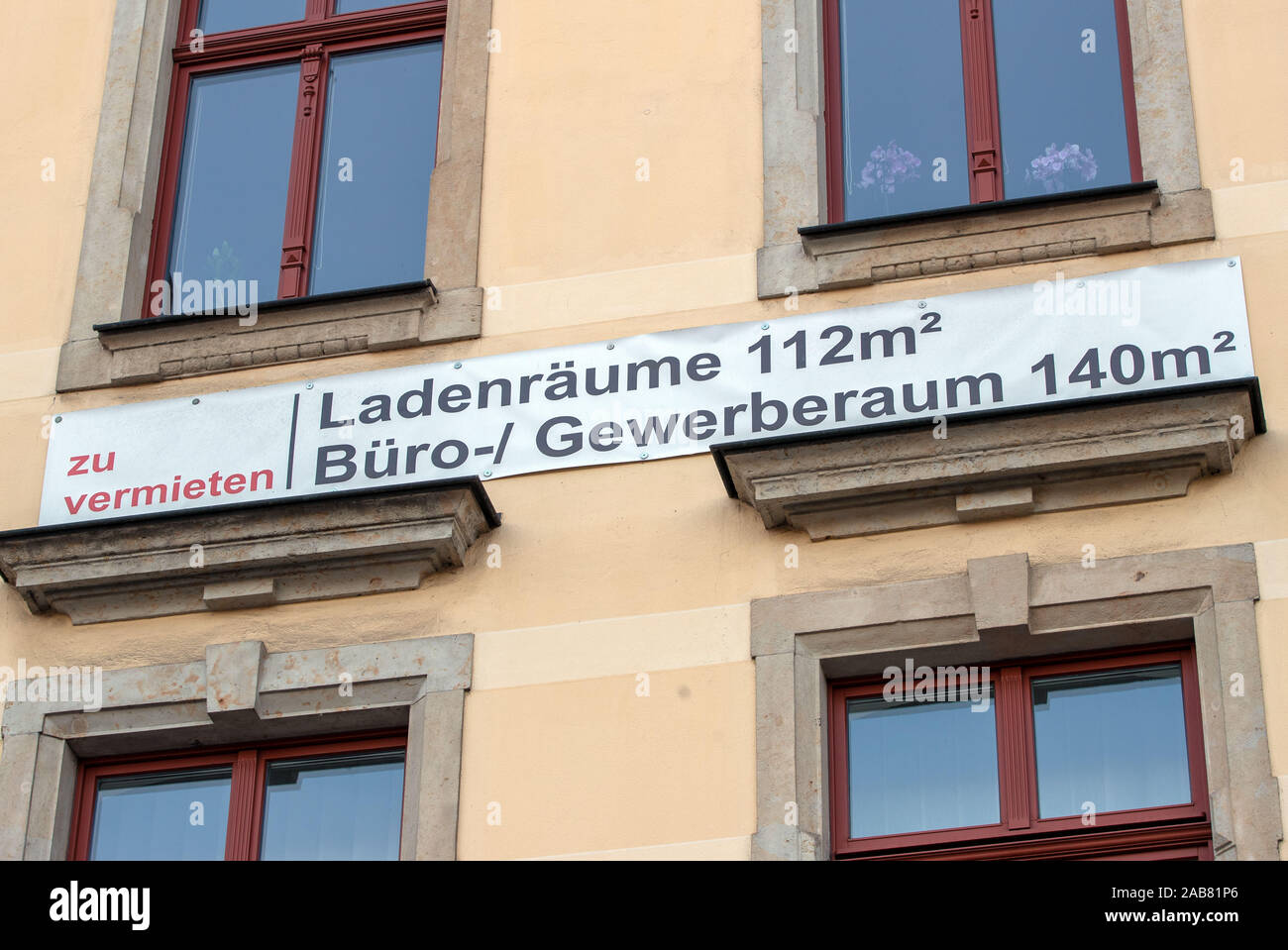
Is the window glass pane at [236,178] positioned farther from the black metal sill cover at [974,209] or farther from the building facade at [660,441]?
the black metal sill cover at [974,209]

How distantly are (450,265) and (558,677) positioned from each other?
1.86m

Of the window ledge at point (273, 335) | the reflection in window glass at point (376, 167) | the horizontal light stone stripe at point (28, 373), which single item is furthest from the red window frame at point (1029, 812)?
the horizontal light stone stripe at point (28, 373)

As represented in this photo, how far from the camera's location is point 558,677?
349 inches

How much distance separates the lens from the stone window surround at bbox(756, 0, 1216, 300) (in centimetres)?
927

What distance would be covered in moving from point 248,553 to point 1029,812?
2.86m

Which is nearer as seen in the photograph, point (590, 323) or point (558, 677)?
point (558, 677)

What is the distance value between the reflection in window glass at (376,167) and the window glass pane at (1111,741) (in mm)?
3085

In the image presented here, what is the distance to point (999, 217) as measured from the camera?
9.42 metres

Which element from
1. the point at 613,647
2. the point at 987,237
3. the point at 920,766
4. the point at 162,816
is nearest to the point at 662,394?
the point at 613,647

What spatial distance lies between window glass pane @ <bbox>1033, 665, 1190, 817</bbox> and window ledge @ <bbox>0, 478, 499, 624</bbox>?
2.07 m

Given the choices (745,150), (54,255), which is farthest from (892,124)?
(54,255)

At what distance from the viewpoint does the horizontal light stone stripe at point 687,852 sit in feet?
27.3

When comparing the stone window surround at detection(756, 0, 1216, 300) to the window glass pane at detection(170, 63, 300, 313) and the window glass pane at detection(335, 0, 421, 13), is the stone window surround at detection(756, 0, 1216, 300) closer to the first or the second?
the window glass pane at detection(335, 0, 421, 13)
